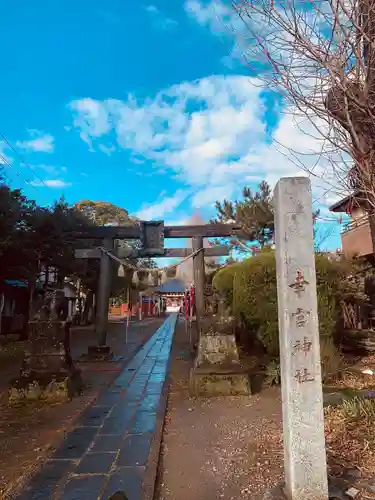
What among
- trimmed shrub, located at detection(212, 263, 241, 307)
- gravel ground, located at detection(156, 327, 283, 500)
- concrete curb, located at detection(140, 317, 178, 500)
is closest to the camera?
concrete curb, located at detection(140, 317, 178, 500)

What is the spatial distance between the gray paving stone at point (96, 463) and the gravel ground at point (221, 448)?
57 centimetres

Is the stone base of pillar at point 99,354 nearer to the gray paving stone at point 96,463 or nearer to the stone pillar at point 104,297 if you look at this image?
the stone pillar at point 104,297

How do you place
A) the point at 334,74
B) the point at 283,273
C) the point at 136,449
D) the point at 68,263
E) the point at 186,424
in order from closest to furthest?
the point at 283,273, the point at 334,74, the point at 136,449, the point at 186,424, the point at 68,263

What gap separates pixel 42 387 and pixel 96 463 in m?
3.19

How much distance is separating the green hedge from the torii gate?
2947mm

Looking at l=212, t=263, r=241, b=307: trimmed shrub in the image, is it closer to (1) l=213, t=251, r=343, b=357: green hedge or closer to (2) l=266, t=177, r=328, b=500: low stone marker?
(1) l=213, t=251, r=343, b=357: green hedge

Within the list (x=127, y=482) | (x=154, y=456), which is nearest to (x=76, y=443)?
(x=154, y=456)

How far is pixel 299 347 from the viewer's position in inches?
139

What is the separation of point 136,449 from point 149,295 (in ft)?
146

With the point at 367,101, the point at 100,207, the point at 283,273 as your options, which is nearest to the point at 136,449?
the point at 283,273

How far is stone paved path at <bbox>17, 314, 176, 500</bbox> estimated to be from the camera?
12.6 ft

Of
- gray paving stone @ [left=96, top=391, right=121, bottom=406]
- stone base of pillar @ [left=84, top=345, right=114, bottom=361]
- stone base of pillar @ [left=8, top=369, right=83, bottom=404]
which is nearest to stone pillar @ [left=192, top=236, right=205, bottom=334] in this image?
stone base of pillar @ [left=84, top=345, right=114, bottom=361]

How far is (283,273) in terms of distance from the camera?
3.62m

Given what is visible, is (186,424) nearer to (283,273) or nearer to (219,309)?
(219,309)
